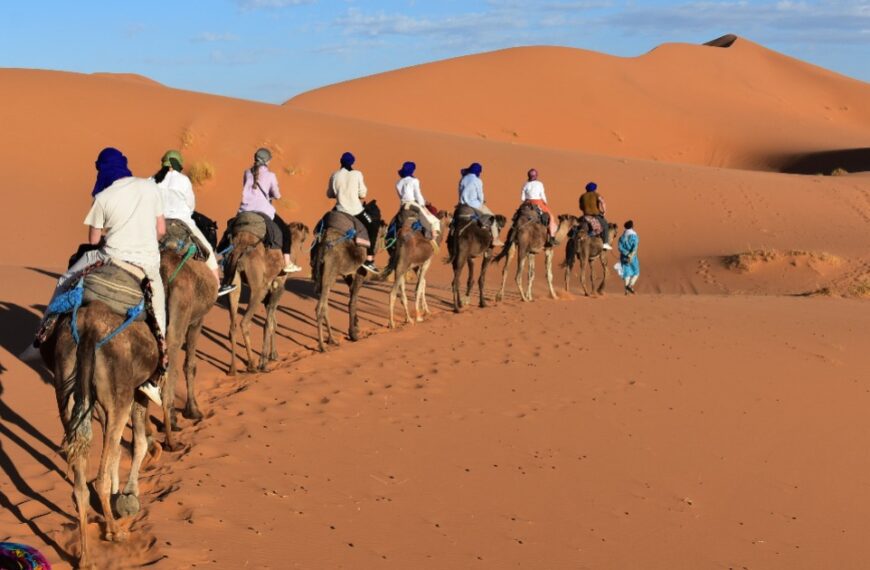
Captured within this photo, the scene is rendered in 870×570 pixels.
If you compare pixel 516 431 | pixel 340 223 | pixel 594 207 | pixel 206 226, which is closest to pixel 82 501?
pixel 516 431

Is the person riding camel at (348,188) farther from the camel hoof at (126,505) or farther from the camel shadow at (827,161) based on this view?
the camel shadow at (827,161)

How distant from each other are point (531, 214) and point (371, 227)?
16.1ft

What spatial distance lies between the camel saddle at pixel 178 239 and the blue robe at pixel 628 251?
1549 cm

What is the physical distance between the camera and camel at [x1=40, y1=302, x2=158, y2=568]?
7.04m

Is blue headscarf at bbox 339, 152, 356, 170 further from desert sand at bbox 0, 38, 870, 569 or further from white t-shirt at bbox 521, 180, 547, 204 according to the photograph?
white t-shirt at bbox 521, 180, 547, 204

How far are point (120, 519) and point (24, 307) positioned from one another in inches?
286

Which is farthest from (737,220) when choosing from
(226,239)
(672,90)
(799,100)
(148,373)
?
(799,100)

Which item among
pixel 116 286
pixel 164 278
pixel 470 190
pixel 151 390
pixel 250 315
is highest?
pixel 470 190

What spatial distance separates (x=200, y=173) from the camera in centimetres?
3362

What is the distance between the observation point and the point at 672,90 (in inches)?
3344

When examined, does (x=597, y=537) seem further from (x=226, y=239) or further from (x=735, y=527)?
(x=226, y=239)

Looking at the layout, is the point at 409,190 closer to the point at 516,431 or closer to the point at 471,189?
the point at 471,189

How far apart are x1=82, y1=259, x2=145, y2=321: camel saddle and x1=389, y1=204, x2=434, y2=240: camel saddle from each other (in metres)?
9.10

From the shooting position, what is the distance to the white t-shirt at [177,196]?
33.9 feet
